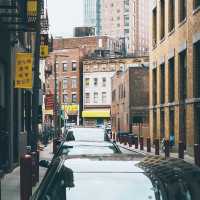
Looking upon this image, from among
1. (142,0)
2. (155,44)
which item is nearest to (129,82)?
(155,44)

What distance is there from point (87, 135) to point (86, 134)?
12 cm

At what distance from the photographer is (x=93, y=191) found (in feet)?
16.8

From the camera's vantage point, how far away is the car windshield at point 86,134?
17250 millimetres

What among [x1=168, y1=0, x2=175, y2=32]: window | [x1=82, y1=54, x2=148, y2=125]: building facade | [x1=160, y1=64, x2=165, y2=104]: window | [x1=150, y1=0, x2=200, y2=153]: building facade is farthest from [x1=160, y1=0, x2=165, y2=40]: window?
[x1=82, y1=54, x2=148, y2=125]: building facade

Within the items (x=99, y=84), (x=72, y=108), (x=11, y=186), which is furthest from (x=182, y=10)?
(x=72, y=108)

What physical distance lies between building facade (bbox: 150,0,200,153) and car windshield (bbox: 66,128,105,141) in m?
11.4

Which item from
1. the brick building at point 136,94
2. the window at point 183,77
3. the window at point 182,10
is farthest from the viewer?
the brick building at point 136,94

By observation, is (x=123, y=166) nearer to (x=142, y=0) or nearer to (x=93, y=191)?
(x=93, y=191)

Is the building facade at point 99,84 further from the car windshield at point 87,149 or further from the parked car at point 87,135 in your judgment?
the car windshield at point 87,149

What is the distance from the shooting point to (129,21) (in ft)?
562

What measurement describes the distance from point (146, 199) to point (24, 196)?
22.9 feet

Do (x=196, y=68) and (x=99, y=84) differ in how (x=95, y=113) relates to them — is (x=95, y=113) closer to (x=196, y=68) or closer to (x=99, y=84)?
(x=99, y=84)

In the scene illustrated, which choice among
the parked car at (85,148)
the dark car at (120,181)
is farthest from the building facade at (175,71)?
the dark car at (120,181)

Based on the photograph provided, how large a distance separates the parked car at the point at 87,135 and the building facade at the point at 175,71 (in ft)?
37.3
